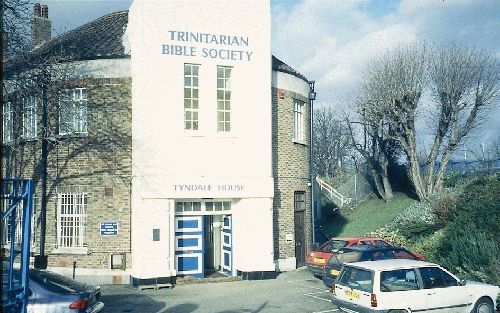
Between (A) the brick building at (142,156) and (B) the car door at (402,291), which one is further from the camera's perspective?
(A) the brick building at (142,156)

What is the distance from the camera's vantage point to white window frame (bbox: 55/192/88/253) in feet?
54.5

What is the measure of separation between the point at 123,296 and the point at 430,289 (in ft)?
27.5

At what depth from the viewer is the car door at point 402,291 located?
33.1 feet

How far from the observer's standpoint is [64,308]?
8797mm

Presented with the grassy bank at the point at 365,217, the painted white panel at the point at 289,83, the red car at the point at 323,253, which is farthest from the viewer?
the grassy bank at the point at 365,217

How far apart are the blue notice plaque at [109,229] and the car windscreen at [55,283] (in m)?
→ 6.39

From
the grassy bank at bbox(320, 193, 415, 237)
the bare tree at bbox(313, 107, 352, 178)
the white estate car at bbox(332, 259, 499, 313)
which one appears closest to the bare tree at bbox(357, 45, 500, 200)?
the grassy bank at bbox(320, 193, 415, 237)

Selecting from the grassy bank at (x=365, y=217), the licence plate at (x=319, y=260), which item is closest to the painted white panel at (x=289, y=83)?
the licence plate at (x=319, y=260)

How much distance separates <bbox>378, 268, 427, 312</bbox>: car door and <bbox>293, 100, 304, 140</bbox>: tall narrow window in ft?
32.7

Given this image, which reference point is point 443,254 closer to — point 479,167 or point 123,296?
point 123,296

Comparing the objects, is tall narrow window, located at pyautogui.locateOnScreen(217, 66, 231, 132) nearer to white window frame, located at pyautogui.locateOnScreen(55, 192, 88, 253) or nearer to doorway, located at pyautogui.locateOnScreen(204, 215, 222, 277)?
doorway, located at pyautogui.locateOnScreen(204, 215, 222, 277)

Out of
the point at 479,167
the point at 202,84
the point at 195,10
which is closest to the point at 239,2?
the point at 195,10

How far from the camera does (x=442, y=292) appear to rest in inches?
423

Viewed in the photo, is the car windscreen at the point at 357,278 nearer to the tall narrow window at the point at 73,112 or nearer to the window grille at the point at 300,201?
the window grille at the point at 300,201
